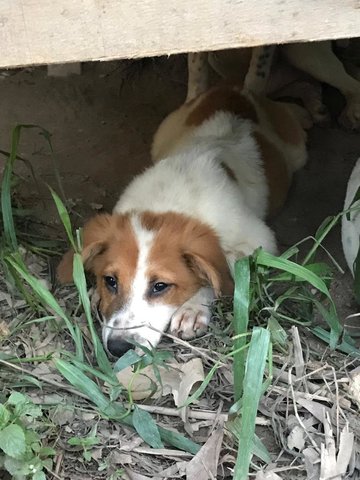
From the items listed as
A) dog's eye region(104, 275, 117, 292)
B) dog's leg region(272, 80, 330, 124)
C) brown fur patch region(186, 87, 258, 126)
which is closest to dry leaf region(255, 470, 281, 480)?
dog's eye region(104, 275, 117, 292)

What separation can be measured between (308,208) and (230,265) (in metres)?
1.16

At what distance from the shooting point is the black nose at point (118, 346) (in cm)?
265

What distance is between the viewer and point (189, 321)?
2.88 metres

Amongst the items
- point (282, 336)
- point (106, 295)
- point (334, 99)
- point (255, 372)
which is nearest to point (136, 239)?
point (106, 295)

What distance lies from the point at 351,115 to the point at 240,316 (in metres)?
2.61

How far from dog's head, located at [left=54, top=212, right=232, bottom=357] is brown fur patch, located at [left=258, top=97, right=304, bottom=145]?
131 cm

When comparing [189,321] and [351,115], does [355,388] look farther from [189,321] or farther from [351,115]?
[351,115]

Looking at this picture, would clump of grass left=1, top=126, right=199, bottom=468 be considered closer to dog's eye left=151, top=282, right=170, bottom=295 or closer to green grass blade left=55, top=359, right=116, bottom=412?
green grass blade left=55, top=359, right=116, bottom=412

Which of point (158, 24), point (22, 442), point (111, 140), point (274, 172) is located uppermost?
point (158, 24)

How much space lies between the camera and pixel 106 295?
290 cm

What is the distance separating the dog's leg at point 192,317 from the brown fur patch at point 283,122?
1.45 m

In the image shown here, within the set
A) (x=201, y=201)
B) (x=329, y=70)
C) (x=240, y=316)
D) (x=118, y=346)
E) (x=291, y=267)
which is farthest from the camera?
(x=329, y=70)

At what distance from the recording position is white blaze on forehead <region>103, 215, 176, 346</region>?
106 inches

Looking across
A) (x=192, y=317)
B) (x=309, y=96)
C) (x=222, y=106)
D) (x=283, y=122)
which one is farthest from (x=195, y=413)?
(x=309, y=96)
